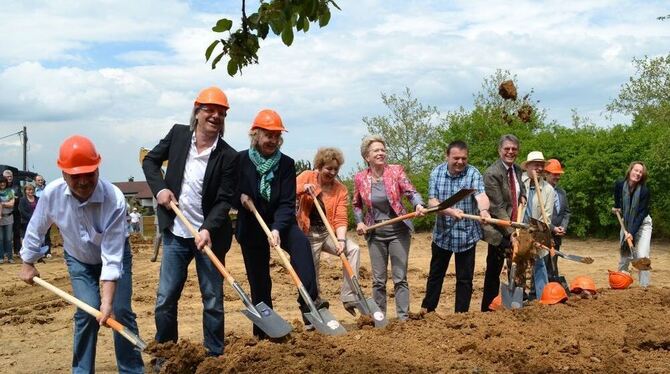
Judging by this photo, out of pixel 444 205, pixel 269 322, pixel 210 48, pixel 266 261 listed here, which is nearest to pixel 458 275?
pixel 444 205

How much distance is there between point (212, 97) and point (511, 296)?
3.58 meters

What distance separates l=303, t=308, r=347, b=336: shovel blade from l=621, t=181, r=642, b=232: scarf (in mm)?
5335

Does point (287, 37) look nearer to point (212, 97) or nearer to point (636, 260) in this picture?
point (212, 97)

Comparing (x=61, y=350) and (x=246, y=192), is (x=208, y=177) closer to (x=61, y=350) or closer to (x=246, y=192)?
(x=246, y=192)

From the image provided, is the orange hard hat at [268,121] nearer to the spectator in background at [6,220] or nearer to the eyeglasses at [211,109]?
the eyeglasses at [211,109]

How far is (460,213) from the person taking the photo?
7.13 metres

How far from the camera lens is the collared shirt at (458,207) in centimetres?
731

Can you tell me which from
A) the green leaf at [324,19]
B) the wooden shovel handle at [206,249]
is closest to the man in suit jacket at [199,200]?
the wooden shovel handle at [206,249]

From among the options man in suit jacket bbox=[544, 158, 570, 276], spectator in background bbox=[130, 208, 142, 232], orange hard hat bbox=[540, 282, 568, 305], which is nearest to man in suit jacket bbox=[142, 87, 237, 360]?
orange hard hat bbox=[540, 282, 568, 305]

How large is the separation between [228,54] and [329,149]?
13.5 feet

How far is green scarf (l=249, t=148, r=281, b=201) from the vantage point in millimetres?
6195

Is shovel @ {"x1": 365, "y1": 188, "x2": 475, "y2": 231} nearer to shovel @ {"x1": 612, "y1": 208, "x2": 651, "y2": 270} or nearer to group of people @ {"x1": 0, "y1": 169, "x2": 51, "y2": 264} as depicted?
shovel @ {"x1": 612, "y1": 208, "x2": 651, "y2": 270}

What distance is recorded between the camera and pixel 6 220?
1498 cm

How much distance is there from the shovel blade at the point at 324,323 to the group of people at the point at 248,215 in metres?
0.10
